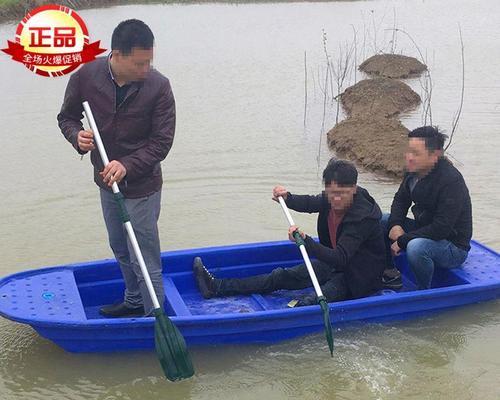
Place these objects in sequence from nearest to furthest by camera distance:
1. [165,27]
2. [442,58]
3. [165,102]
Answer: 1. [165,102]
2. [442,58]
3. [165,27]

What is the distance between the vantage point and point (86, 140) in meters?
3.76

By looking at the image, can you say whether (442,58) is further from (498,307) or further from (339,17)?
(498,307)

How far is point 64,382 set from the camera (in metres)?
4.12

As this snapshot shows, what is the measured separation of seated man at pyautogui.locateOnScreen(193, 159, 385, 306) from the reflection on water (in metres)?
→ 0.33

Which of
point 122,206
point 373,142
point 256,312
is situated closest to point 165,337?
point 256,312

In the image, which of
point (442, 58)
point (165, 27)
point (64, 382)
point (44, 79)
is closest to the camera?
point (64, 382)

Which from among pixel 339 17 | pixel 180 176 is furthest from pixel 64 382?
pixel 339 17

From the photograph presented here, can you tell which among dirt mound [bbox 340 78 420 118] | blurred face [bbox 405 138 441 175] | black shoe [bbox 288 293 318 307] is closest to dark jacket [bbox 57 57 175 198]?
black shoe [bbox 288 293 318 307]

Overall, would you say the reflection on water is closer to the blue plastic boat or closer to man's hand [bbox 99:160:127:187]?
the blue plastic boat

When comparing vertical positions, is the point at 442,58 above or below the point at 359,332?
above

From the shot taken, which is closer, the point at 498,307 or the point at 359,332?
the point at 359,332

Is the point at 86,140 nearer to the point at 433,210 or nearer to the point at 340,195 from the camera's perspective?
the point at 340,195

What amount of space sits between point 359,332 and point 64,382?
1911 millimetres

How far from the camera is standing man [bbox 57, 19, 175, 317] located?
12.0ft
